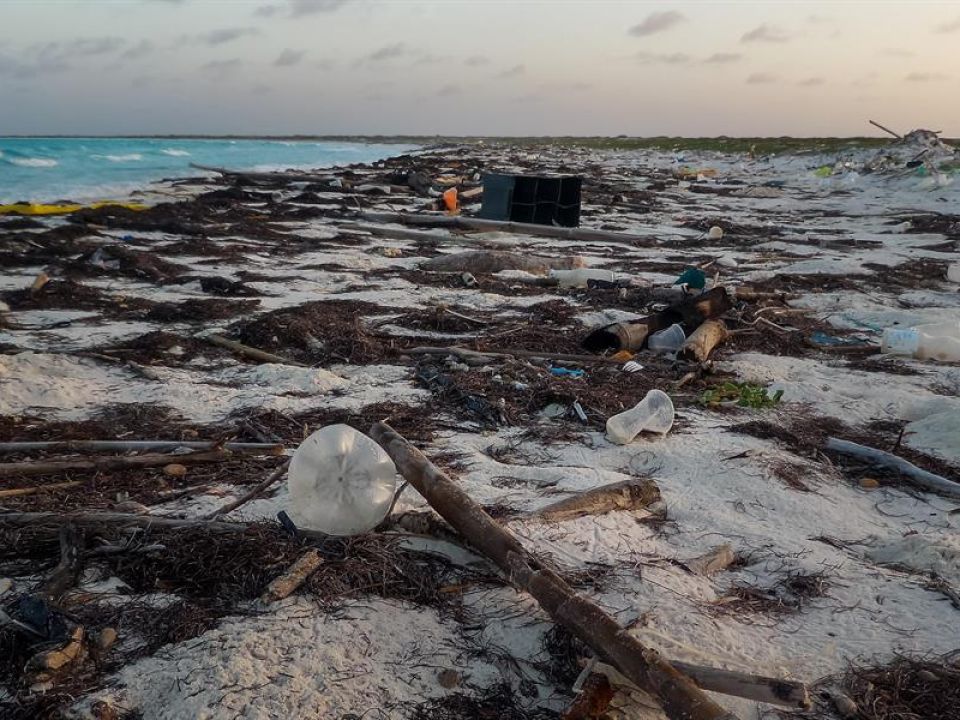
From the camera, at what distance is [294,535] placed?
261 cm

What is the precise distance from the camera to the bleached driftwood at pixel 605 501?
2920 mm

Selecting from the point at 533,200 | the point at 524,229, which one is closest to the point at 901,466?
the point at 524,229

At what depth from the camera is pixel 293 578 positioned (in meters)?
2.35

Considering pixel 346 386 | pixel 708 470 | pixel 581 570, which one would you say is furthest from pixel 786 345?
pixel 581 570

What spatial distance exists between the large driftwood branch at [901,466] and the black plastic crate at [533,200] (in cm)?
989

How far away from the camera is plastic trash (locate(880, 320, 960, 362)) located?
5672mm

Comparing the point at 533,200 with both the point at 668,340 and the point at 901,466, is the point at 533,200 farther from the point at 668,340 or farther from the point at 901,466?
the point at 901,466

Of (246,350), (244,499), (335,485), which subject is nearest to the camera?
(335,485)

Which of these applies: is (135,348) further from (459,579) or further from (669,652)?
(669,652)

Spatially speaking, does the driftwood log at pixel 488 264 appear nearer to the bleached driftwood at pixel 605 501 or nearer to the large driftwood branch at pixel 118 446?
the large driftwood branch at pixel 118 446

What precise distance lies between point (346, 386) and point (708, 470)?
232cm

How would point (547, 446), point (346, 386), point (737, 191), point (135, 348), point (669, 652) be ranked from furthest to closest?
point (737, 191)
point (135, 348)
point (346, 386)
point (547, 446)
point (669, 652)

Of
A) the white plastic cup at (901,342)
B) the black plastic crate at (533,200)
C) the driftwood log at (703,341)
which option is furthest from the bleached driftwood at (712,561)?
the black plastic crate at (533,200)

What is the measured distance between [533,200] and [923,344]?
8.59m
